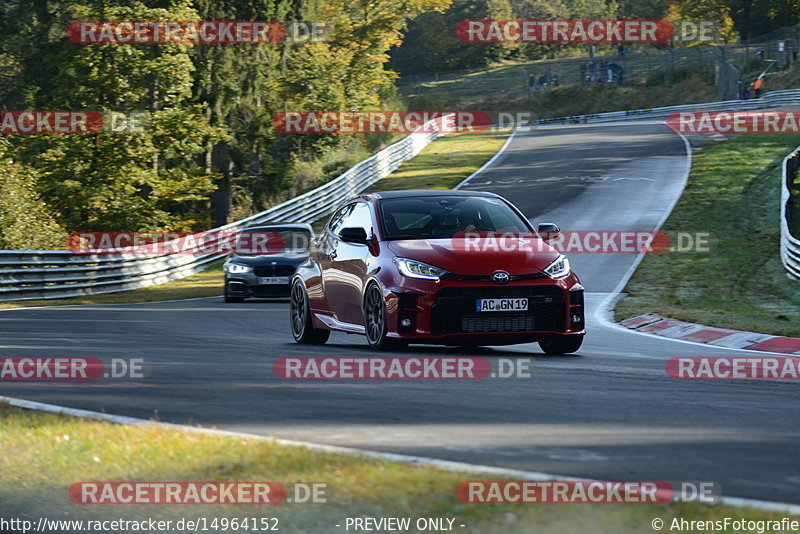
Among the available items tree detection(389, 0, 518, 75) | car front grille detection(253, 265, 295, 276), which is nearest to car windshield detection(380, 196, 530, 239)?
car front grille detection(253, 265, 295, 276)

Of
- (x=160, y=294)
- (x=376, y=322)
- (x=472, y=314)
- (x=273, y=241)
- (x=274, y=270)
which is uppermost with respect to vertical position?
(x=472, y=314)

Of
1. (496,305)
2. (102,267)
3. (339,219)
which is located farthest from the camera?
(102,267)

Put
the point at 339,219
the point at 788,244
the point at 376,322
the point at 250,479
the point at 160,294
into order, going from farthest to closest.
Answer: the point at 160,294, the point at 788,244, the point at 339,219, the point at 376,322, the point at 250,479

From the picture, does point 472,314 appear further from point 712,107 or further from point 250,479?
point 712,107

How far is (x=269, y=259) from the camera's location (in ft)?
74.9

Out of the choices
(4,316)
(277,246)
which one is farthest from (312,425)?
(277,246)

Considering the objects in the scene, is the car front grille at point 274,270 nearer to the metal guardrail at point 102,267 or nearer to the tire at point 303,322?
the metal guardrail at point 102,267

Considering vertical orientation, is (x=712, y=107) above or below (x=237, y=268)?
above

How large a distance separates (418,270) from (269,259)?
12100 millimetres

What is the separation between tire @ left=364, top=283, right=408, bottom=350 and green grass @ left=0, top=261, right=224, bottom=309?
13930 mm

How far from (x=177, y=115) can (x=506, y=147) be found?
21.5 meters

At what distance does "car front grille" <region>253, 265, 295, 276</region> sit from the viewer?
22719 millimetres

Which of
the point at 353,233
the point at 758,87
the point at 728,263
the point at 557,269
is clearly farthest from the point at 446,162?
the point at 557,269

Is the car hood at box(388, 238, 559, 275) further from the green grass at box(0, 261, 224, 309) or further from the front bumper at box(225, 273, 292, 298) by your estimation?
the green grass at box(0, 261, 224, 309)
